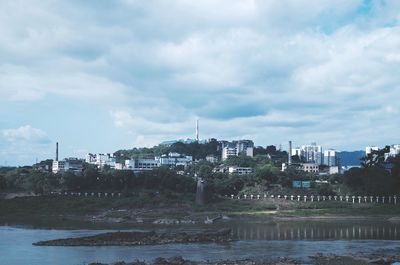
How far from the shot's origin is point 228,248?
4922 cm

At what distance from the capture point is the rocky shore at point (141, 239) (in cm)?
5228

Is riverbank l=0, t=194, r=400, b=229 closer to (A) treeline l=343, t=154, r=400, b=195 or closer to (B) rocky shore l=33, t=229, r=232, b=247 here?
(A) treeline l=343, t=154, r=400, b=195

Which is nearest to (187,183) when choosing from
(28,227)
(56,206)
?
(56,206)

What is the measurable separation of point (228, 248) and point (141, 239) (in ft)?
33.6

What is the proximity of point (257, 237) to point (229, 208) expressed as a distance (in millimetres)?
40714

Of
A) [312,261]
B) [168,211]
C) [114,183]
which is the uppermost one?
[114,183]

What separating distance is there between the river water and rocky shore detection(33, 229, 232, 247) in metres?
2.01

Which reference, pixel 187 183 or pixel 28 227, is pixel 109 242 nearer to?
pixel 28 227

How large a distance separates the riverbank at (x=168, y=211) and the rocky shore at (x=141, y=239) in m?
25.8

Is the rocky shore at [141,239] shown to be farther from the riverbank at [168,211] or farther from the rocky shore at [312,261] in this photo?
the riverbank at [168,211]

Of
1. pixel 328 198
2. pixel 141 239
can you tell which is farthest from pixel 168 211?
pixel 141 239

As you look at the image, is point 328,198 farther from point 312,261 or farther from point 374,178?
point 312,261

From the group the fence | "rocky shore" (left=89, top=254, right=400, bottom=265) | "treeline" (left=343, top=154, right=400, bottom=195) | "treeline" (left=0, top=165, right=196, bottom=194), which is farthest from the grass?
"rocky shore" (left=89, top=254, right=400, bottom=265)

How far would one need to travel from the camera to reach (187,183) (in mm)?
119875
